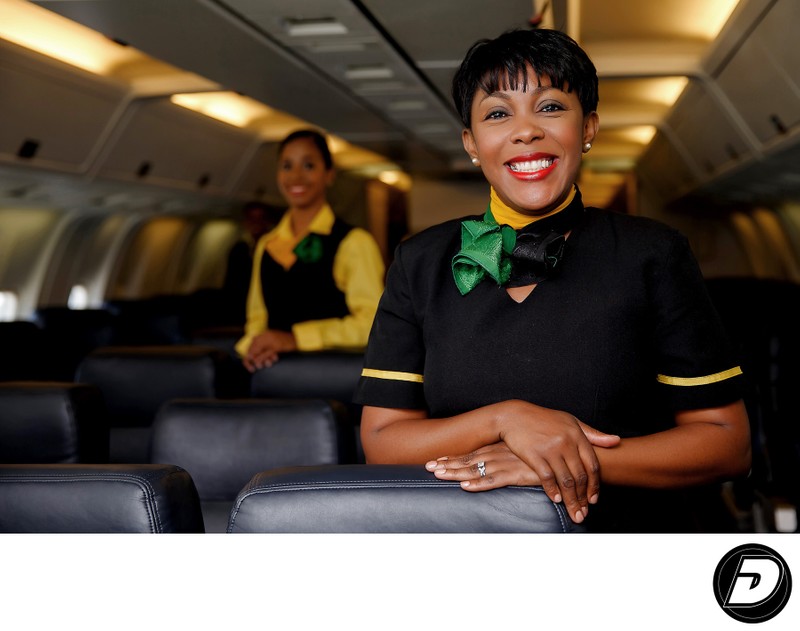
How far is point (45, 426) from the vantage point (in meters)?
2.54

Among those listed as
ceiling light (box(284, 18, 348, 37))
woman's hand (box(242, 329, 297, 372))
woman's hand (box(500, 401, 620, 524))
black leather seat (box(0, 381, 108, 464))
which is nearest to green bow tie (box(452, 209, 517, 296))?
woman's hand (box(500, 401, 620, 524))

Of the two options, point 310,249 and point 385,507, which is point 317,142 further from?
point 385,507

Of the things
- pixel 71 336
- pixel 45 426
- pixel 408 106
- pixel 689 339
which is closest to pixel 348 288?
pixel 45 426

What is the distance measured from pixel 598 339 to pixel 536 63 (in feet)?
1.76

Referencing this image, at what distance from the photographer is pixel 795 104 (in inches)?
196

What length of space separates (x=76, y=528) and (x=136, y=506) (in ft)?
0.39

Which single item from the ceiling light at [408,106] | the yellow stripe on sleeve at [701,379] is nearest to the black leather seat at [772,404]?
the yellow stripe on sleeve at [701,379]

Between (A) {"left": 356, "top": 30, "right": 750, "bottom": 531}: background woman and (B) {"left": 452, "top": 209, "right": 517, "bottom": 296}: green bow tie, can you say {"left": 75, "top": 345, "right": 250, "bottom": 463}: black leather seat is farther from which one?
(B) {"left": 452, "top": 209, "right": 517, "bottom": 296}: green bow tie

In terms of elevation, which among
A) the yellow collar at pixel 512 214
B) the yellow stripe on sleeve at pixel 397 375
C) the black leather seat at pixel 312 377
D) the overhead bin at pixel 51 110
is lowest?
the black leather seat at pixel 312 377

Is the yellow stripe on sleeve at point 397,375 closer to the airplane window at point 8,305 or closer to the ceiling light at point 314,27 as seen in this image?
the ceiling light at point 314,27

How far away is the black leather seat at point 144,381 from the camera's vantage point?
10.9ft

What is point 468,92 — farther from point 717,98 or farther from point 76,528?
point 717,98
